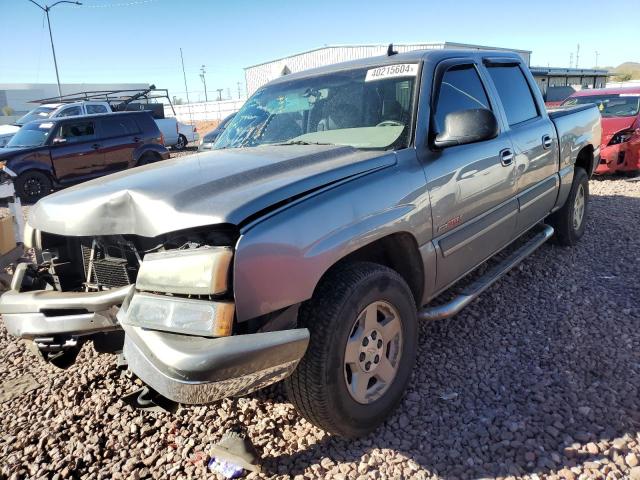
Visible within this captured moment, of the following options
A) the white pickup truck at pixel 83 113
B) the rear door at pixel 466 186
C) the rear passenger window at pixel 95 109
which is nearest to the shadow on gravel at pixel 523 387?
the rear door at pixel 466 186

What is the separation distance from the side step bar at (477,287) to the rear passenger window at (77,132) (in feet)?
33.7

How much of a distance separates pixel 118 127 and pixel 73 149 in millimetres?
1192

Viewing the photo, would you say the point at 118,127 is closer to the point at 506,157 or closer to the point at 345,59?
the point at 506,157

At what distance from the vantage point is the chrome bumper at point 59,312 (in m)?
2.15

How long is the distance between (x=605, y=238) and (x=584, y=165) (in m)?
0.83

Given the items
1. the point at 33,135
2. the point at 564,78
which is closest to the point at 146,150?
the point at 33,135

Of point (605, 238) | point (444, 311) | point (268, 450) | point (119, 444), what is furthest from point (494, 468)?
point (605, 238)

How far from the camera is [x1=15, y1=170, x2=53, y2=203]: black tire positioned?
10.4 m

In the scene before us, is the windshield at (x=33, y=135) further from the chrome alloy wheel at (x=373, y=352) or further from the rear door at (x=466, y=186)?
the chrome alloy wheel at (x=373, y=352)

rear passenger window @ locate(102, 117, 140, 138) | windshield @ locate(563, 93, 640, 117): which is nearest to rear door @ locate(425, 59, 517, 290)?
windshield @ locate(563, 93, 640, 117)

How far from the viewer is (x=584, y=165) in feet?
17.4

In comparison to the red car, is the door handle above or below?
above

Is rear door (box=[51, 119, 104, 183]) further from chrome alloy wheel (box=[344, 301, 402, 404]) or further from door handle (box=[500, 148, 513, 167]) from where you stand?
chrome alloy wheel (box=[344, 301, 402, 404])

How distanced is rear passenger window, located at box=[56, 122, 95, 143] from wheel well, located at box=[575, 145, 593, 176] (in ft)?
33.5
